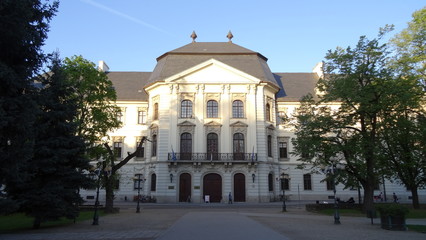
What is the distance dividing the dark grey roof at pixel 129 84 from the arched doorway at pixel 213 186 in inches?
536

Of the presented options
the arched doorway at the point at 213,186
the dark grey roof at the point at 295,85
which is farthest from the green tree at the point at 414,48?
the arched doorway at the point at 213,186

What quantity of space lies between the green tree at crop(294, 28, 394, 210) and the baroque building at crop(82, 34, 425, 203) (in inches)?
426

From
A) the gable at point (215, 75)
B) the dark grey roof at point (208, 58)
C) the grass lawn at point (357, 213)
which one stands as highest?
the dark grey roof at point (208, 58)

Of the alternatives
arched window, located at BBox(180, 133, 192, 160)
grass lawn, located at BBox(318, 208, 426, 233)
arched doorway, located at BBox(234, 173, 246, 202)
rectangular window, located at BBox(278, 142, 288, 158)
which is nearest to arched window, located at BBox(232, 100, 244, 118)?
arched window, located at BBox(180, 133, 192, 160)

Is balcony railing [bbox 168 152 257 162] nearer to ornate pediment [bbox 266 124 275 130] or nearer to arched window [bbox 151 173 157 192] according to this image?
arched window [bbox 151 173 157 192]

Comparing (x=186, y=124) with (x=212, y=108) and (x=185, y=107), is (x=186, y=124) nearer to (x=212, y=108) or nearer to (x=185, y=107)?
(x=185, y=107)

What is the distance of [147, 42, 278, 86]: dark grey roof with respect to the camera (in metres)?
38.0

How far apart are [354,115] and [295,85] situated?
22.7 metres

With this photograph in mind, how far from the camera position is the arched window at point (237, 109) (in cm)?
3722

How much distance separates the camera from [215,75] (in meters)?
37.3

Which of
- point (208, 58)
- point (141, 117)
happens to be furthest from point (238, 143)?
point (141, 117)

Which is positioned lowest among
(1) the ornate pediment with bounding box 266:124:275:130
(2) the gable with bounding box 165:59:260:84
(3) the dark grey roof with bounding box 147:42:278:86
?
(1) the ornate pediment with bounding box 266:124:275:130

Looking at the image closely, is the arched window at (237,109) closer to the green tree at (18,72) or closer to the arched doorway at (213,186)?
the arched doorway at (213,186)

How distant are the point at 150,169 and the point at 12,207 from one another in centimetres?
2625
